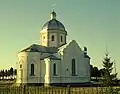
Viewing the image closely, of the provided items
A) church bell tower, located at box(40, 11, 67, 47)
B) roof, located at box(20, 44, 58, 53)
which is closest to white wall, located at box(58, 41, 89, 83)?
roof, located at box(20, 44, 58, 53)

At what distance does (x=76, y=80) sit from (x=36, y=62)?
299 inches

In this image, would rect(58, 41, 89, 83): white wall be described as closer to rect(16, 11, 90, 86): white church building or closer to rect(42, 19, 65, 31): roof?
rect(16, 11, 90, 86): white church building

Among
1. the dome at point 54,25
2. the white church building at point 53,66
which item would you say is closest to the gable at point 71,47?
the white church building at point 53,66

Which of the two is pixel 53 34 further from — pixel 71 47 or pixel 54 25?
pixel 71 47

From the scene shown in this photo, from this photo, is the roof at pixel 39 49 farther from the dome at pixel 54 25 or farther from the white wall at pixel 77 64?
the dome at pixel 54 25

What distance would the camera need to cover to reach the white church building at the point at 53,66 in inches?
1704

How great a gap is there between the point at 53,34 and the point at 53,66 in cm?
796

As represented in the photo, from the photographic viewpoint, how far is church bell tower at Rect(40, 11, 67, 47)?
48.7 m

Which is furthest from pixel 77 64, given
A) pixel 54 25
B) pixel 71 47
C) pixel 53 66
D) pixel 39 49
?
pixel 54 25

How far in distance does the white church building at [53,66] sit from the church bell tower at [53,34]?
266 cm

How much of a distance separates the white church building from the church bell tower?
2.66 meters

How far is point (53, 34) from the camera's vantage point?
48.7 m

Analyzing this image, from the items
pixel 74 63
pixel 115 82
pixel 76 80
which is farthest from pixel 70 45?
pixel 115 82

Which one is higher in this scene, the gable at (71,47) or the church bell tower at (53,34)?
the church bell tower at (53,34)
